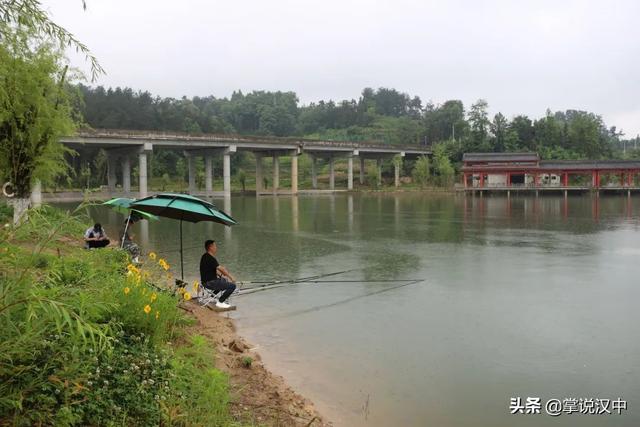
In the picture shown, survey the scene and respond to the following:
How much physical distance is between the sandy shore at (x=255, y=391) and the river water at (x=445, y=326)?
28 cm

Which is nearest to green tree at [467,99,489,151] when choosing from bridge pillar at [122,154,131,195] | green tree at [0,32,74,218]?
bridge pillar at [122,154,131,195]

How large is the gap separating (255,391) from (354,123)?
12989 centimetres

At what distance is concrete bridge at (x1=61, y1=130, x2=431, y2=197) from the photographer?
51.8 m

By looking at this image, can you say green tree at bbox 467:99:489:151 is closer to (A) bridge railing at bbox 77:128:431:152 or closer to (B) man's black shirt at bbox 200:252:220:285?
(A) bridge railing at bbox 77:128:431:152

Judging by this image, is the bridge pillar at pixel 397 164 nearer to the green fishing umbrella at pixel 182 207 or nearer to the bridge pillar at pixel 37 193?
the bridge pillar at pixel 37 193

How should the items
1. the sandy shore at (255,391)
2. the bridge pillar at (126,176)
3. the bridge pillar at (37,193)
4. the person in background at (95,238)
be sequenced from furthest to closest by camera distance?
the bridge pillar at (126,176) < the person in background at (95,238) < the sandy shore at (255,391) < the bridge pillar at (37,193)

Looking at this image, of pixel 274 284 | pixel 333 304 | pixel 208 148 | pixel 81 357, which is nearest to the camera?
pixel 81 357

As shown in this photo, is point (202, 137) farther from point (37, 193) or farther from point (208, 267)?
point (208, 267)

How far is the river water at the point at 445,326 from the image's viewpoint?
616 centimetres

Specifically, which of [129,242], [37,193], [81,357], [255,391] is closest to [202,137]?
[37,193]

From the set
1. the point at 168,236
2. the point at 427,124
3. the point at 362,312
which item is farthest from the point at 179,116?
the point at 362,312

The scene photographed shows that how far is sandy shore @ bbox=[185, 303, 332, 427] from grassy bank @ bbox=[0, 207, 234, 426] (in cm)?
27

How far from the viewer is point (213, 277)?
9500 millimetres


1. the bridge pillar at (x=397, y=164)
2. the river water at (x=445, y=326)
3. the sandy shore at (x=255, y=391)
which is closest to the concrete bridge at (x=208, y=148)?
the bridge pillar at (x=397, y=164)
